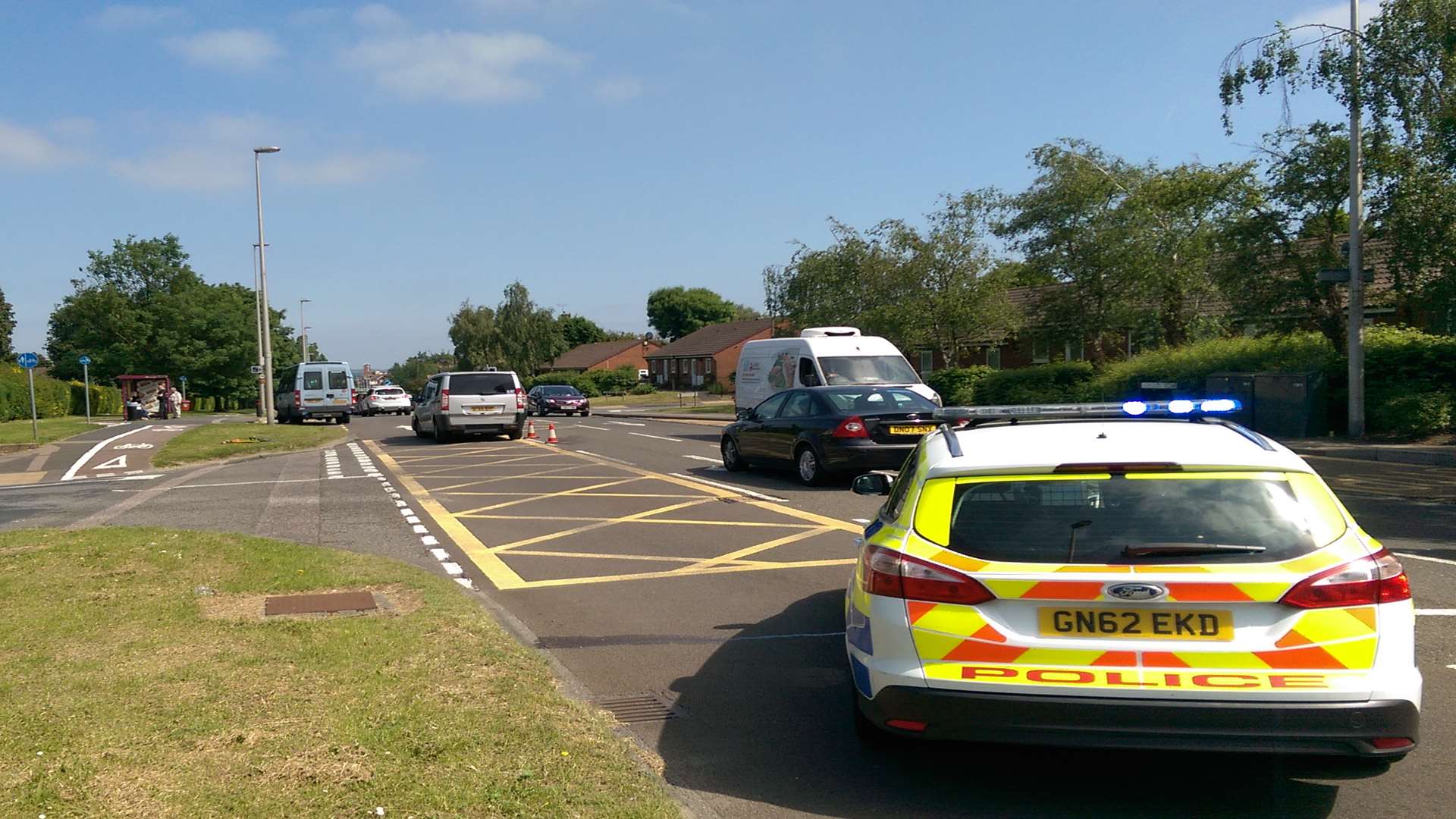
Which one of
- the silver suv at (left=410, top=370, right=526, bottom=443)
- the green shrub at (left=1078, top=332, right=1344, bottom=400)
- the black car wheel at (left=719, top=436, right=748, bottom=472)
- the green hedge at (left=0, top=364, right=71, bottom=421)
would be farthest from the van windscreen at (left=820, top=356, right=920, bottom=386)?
the green hedge at (left=0, top=364, right=71, bottom=421)

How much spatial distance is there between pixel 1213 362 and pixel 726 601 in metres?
19.1

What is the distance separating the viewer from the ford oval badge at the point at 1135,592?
155 inches

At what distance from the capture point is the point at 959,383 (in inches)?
1310

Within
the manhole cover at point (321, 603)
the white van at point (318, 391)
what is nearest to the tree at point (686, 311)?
the white van at point (318, 391)

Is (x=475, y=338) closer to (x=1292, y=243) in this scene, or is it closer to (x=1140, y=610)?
(x=1292, y=243)

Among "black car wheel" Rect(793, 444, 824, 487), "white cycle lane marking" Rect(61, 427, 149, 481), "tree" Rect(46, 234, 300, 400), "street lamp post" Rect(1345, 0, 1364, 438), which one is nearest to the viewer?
"black car wheel" Rect(793, 444, 824, 487)

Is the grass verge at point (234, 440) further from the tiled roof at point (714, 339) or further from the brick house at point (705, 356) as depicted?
the tiled roof at point (714, 339)

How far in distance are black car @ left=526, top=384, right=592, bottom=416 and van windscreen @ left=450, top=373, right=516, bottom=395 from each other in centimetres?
1827

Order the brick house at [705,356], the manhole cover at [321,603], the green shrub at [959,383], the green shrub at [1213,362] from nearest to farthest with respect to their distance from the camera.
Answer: the manhole cover at [321,603] → the green shrub at [1213,362] → the green shrub at [959,383] → the brick house at [705,356]

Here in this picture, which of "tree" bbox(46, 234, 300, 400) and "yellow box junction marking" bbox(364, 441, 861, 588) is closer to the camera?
"yellow box junction marking" bbox(364, 441, 861, 588)

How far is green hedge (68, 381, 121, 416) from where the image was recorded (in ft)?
201

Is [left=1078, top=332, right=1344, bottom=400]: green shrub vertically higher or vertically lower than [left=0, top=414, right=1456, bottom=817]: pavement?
higher

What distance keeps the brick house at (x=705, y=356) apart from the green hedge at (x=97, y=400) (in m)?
37.6

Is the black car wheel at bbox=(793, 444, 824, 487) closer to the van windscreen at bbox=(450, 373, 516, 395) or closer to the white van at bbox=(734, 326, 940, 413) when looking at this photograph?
the white van at bbox=(734, 326, 940, 413)
